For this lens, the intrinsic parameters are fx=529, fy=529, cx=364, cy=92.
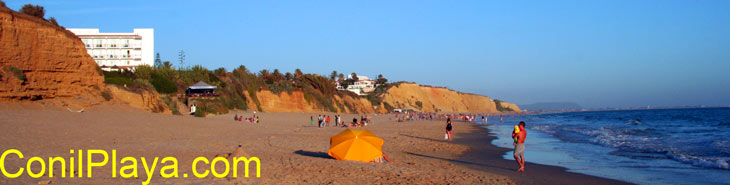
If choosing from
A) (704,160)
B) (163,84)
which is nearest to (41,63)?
(163,84)

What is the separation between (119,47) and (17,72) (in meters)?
42.7

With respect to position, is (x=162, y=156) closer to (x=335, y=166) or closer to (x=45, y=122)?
(x=335, y=166)

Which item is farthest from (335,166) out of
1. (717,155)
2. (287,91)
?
(287,91)

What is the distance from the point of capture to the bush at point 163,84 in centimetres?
3712

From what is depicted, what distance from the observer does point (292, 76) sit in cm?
8106

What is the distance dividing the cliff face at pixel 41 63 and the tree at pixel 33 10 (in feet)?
14.5

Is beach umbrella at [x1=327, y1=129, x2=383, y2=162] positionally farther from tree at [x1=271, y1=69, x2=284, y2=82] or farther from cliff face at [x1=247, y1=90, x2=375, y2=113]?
tree at [x1=271, y1=69, x2=284, y2=82]

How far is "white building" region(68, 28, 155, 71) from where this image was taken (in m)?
61.4

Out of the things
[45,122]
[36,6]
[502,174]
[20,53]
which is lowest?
[502,174]

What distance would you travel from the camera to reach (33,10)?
29297 mm

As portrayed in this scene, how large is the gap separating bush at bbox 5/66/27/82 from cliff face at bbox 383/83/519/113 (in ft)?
256

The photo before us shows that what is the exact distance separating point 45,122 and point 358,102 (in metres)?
59.1

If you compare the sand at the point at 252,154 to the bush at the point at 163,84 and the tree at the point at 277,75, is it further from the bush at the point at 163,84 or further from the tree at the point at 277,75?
the tree at the point at 277,75

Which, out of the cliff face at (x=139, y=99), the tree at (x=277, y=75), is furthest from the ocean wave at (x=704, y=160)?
the tree at (x=277, y=75)
